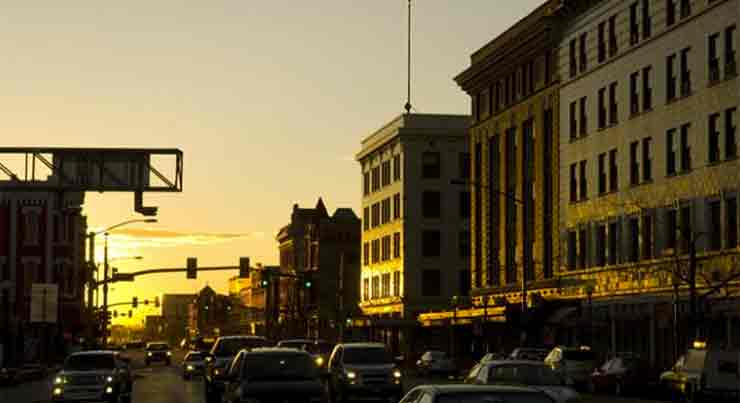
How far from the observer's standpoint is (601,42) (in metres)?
80.1

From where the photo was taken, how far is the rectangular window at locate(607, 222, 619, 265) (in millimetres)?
77312

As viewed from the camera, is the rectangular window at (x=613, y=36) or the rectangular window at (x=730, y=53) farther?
the rectangular window at (x=613, y=36)

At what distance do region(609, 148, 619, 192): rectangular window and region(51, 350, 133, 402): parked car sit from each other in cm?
4087

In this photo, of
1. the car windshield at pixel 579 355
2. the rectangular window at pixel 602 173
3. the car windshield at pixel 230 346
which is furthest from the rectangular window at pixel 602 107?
the car windshield at pixel 230 346

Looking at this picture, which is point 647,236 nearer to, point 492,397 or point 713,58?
point 713,58

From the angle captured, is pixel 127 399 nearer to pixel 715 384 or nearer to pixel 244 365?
pixel 244 365

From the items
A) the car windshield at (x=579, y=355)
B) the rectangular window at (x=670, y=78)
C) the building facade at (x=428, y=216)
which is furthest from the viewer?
the building facade at (x=428, y=216)

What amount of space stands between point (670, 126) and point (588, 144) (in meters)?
12.0

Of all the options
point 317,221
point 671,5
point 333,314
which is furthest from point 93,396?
point 317,221

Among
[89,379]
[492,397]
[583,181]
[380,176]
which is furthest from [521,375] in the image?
[380,176]

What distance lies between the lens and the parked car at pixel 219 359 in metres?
42.4

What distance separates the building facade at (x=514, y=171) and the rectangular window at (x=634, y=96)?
968cm

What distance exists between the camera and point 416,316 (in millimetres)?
Result: 127250

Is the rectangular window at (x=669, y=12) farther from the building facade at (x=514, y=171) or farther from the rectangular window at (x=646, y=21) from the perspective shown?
the building facade at (x=514, y=171)
